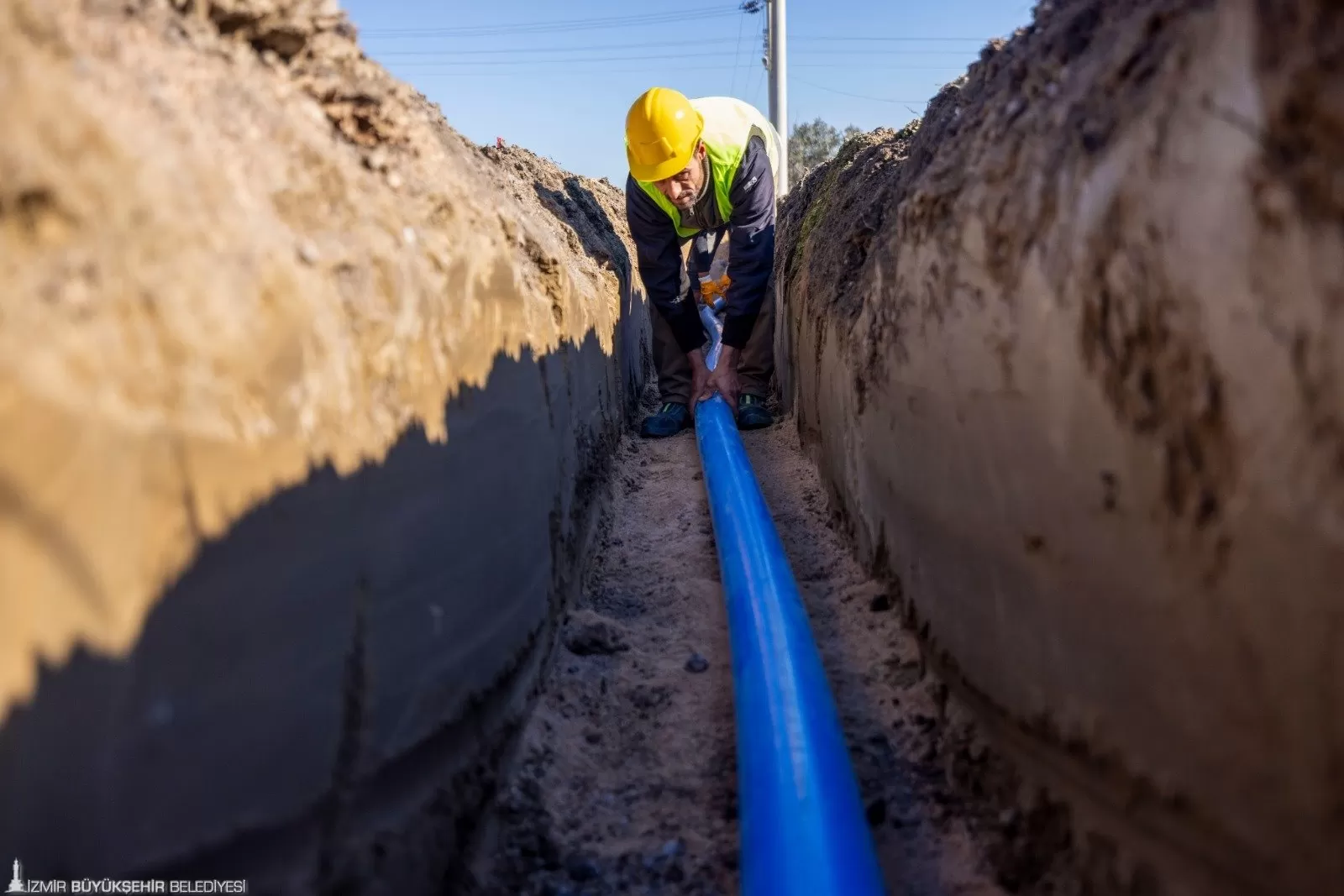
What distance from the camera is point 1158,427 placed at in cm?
89

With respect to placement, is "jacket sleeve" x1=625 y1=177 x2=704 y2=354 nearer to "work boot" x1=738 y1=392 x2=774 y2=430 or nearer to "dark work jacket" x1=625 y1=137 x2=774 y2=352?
"dark work jacket" x1=625 y1=137 x2=774 y2=352

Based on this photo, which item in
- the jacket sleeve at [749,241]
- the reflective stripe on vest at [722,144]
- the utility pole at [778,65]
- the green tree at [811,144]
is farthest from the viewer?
the green tree at [811,144]

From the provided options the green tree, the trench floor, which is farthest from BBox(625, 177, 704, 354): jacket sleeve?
the green tree

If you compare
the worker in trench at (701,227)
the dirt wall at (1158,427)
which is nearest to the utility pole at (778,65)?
the worker in trench at (701,227)

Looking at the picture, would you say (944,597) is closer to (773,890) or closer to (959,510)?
(959,510)

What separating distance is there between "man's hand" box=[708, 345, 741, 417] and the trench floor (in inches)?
63.5

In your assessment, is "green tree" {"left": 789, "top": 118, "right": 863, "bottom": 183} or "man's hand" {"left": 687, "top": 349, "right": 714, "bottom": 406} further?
"green tree" {"left": 789, "top": 118, "right": 863, "bottom": 183}

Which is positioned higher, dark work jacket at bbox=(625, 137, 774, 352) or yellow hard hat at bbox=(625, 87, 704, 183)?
yellow hard hat at bbox=(625, 87, 704, 183)

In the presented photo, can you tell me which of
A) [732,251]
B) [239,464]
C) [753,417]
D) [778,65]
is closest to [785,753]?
[239,464]

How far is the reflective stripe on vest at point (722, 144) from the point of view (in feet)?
11.6

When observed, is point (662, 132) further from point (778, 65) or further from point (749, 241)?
point (778, 65)

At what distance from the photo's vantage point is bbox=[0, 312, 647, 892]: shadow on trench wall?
71cm

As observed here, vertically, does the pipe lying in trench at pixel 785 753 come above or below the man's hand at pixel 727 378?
below

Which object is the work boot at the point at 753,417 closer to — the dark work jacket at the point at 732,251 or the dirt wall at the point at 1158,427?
the dark work jacket at the point at 732,251
